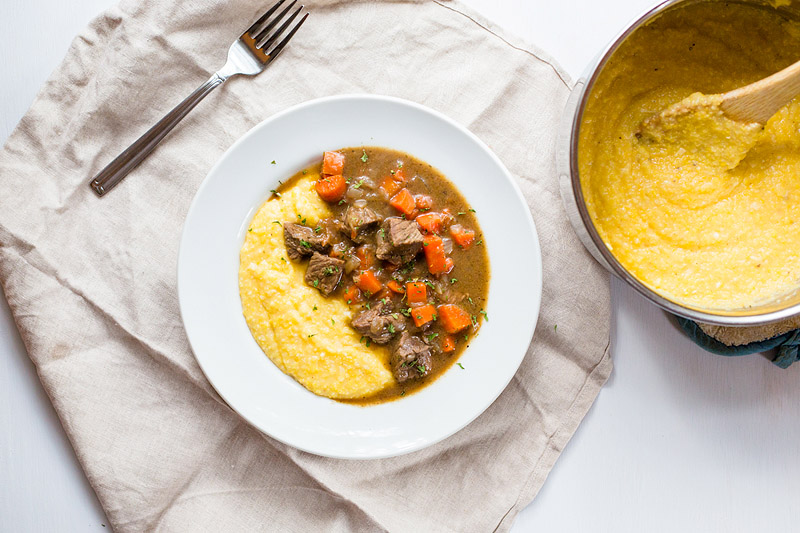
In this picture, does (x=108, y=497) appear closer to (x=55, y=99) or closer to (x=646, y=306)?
(x=55, y=99)

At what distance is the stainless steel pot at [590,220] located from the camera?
3.26m

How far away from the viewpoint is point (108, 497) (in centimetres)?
418

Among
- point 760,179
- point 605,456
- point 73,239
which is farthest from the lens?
point 605,456

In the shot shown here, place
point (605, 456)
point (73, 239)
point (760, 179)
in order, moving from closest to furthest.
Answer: point (760, 179)
point (73, 239)
point (605, 456)

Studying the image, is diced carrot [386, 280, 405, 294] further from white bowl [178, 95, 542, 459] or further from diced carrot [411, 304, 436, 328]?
white bowl [178, 95, 542, 459]

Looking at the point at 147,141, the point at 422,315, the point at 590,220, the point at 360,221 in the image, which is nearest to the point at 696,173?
the point at 590,220

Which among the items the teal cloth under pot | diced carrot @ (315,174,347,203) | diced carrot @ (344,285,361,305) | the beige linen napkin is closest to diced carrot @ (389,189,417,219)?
diced carrot @ (315,174,347,203)

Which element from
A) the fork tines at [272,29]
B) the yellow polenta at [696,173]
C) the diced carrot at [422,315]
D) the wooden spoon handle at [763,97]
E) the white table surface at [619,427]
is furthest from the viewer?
the white table surface at [619,427]

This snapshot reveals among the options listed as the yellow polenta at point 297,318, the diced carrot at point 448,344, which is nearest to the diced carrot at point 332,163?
the yellow polenta at point 297,318

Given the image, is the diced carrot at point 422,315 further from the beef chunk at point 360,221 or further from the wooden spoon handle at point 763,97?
the wooden spoon handle at point 763,97

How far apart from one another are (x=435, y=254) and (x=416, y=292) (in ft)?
0.90

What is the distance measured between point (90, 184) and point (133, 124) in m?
0.51

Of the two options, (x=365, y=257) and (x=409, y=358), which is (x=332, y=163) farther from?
(x=409, y=358)

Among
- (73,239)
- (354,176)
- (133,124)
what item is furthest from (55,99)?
(354,176)
